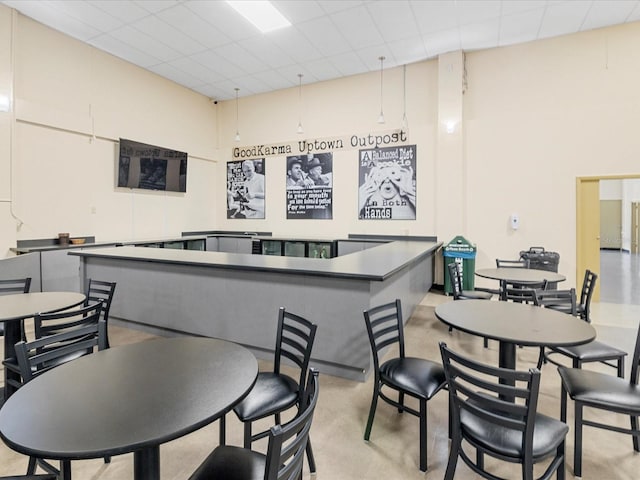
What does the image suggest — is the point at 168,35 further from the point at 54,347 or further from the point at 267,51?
the point at 54,347

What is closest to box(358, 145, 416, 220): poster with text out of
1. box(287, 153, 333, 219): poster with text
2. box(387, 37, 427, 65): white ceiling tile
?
box(287, 153, 333, 219): poster with text

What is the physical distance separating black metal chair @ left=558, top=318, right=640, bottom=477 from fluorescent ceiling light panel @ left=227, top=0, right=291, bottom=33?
530 cm

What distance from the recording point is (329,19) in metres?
5.06

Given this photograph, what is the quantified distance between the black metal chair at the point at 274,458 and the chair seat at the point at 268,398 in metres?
0.28

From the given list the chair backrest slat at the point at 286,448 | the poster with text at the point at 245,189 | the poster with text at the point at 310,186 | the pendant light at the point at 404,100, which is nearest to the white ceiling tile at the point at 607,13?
the pendant light at the point at 404,100

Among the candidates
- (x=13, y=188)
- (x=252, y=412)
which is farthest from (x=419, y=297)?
(x=13, y=188)

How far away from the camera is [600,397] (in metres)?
1.88

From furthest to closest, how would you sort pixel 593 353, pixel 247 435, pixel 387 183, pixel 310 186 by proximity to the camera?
pixel 310 186, pixel 387 183, pixel 593 353, pixel 247 435

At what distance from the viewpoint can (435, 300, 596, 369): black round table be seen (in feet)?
6.21

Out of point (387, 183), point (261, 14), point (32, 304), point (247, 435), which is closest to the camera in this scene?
point (247, 435)

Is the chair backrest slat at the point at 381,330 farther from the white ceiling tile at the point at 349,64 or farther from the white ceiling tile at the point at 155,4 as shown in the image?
A: the white ceiling tile at the point at 349,64

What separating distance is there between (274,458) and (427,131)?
260 inches

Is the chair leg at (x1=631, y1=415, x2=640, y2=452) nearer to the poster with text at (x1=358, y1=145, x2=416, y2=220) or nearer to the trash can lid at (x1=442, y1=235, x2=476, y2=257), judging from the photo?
the trash can lid at (x1=442, y1=235, x2=476, y2=257)

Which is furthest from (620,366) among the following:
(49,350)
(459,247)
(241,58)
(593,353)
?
(241,58)
